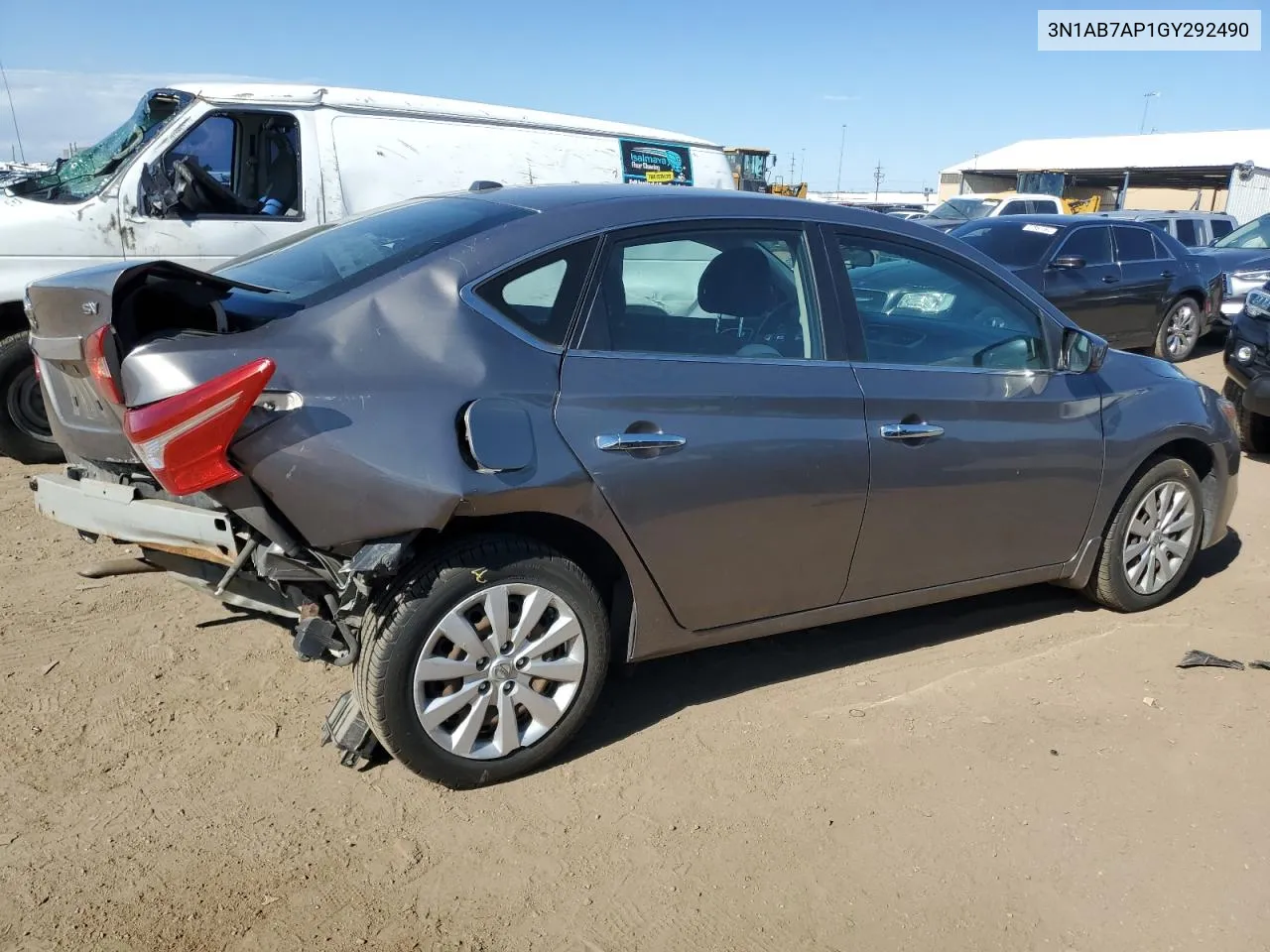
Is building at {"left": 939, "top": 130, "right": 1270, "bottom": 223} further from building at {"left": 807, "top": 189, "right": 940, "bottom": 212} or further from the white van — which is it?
the white van

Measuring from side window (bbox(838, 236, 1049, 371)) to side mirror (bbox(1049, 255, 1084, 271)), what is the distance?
6.71m

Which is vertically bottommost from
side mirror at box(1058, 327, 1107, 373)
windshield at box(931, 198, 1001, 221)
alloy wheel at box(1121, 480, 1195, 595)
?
alloy wheel at box(1121, 480, 1195, 595)

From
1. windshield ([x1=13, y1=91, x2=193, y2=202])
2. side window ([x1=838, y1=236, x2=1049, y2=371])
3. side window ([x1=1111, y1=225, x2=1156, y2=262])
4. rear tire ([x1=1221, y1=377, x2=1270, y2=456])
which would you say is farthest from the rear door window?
windshield ([x1=13, y1=91, x2=193, y2=202])

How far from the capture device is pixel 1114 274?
10883 mm

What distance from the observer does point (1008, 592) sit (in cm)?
486

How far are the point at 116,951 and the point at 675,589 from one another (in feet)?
5.87

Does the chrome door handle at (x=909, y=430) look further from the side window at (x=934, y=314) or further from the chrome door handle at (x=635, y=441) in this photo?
the chrome door handle at (x=635, y=441)

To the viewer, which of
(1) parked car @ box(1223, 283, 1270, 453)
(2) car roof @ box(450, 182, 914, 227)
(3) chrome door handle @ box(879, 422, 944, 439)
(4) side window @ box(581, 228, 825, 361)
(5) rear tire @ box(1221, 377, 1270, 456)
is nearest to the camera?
(4) side window @ box(581, 228, 825, 361)

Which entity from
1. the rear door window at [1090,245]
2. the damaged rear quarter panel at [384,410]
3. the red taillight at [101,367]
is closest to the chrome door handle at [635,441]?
the damaged rear quarter panel at [384,410]

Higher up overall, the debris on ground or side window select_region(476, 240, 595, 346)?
side window select_region(476, 240, 595, 346)

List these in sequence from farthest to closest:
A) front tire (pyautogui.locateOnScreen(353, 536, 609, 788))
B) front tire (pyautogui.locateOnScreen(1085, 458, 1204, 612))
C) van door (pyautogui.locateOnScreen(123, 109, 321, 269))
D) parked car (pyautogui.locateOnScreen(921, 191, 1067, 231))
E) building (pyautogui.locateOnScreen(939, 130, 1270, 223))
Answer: building (pyautogui.locateOnScreen(939, 130, 1270, 223)) → parked car (pyautogui.locateOnScreen(921, 191, 1067, 231)) → van door (pyautogui.locateOnScreen(123, 109, 321, 269)) → front tire (pyautogui.locateOnScreen(1085, 458, 1204, 612)) → front tire (pyautogui.locateOnScreen(353, 536, 609, 788))

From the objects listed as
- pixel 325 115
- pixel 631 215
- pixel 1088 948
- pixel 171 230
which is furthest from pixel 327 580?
pixel 325 115

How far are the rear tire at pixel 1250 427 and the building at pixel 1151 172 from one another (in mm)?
29122

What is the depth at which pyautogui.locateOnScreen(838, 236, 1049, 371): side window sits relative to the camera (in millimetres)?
3633
